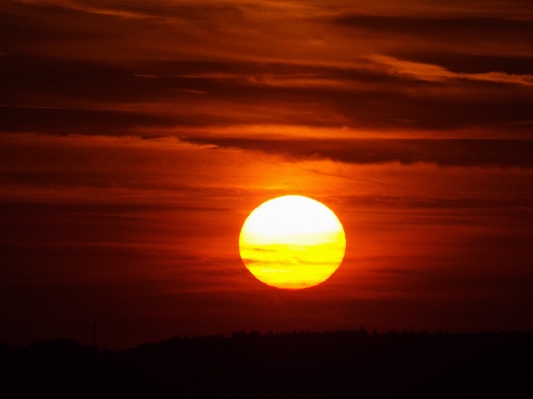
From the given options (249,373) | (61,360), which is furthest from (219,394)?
(61,360)

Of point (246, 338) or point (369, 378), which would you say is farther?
point (246, 338)

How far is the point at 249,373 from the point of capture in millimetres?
54875

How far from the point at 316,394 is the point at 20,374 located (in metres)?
9.74

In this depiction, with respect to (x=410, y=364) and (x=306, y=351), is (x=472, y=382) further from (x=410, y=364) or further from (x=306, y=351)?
(x=306, y=351)

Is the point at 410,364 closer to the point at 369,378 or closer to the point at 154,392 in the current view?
the point at 369,378

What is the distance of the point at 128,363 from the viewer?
55562mm

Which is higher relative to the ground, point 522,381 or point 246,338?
point 246,338

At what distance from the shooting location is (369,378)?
53.8 metres

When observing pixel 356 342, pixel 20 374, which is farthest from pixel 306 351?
pixel 20 374

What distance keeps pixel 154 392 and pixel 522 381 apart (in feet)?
39.0

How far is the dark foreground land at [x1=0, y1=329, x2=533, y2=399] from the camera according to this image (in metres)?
53.1

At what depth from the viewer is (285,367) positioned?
2179 inches

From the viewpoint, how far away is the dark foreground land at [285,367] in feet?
174

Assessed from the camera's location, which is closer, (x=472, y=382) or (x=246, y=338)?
(x=472, y=382)
